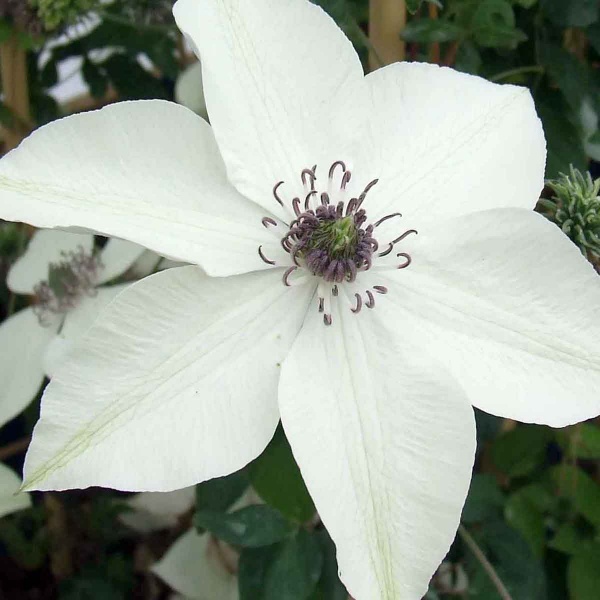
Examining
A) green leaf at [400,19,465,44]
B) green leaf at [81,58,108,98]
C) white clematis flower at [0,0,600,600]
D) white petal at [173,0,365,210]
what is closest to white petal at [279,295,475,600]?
white clematis flower at [0,0,600,600]

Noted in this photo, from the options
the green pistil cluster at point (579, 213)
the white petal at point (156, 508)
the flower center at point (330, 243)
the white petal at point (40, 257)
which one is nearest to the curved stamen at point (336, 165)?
the flower center at point (330, 243)

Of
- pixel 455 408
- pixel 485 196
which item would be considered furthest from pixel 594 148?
pixel 455 408

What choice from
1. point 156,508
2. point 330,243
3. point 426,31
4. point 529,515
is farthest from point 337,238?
point 156,508

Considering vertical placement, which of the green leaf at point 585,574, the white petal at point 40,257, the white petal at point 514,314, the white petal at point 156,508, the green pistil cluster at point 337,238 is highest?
the green pistil cluster at point 337,238

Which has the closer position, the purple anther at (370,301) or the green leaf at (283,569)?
the purple anther at (370,301)

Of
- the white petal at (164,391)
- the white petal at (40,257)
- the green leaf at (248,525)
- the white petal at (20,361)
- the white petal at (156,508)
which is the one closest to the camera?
the white petal at (164,391)

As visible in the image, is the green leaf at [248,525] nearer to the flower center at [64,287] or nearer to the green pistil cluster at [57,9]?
the flower center at [64,287]

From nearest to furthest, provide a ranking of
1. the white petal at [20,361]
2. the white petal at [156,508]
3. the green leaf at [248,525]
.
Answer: the green leaf at [248,525]
the white petal at [20,361]
the white petal at [156,508]
